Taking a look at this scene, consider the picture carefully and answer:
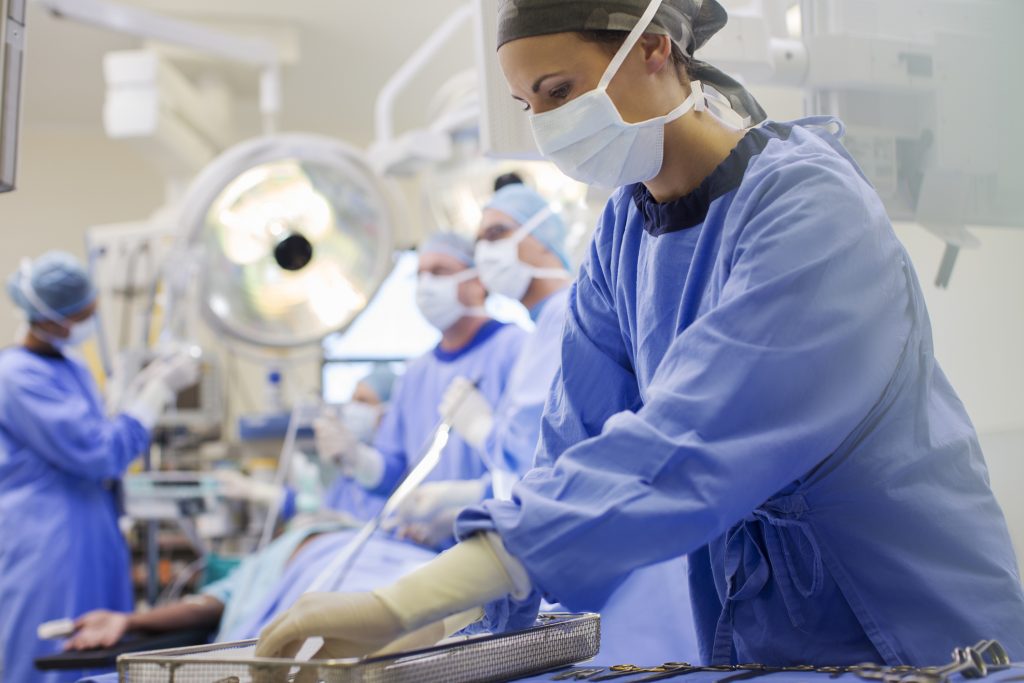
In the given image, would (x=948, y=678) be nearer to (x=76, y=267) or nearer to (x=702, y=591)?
(x=702, y=591)

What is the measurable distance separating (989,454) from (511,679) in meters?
1.21

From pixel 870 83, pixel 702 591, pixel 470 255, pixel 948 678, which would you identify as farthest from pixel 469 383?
pixel 948 678

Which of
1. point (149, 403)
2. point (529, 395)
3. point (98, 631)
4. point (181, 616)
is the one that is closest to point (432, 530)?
point (529, 395)

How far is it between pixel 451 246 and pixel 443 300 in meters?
0.20

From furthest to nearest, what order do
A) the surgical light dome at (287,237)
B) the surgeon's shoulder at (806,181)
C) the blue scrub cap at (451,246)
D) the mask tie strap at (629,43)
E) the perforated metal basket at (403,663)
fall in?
1. the blue scrub cap at (451,246)
2. the surgical light dome at (287,237)
3. the mask tie strap at (629,43)
4. the surgeon's shoulder at (806,181)
5. the perforated metal basket at (403,663)

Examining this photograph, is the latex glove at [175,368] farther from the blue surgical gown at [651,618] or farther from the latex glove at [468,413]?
the blue surgical gown at [651,618]

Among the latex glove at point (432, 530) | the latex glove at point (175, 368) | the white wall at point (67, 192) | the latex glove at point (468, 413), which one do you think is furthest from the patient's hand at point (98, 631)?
the white wall at point (67, 192)

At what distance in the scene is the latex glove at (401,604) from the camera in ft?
2.74

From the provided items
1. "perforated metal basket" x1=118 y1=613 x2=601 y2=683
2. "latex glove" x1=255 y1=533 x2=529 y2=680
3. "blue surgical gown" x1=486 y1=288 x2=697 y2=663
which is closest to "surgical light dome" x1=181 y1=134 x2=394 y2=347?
"blue surgical gown" x1=486 y1=288 x2=697 y2=663

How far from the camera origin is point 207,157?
18.1ft

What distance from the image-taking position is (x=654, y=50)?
117 centimetres

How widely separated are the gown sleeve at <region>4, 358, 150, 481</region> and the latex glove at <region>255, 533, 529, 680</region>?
2654 millimetres

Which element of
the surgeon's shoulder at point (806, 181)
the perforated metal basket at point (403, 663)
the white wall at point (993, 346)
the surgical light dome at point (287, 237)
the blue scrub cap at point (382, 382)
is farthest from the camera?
the blue scrub cap at point (382, 382)

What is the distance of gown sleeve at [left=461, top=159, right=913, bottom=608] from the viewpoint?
87 centimetres
